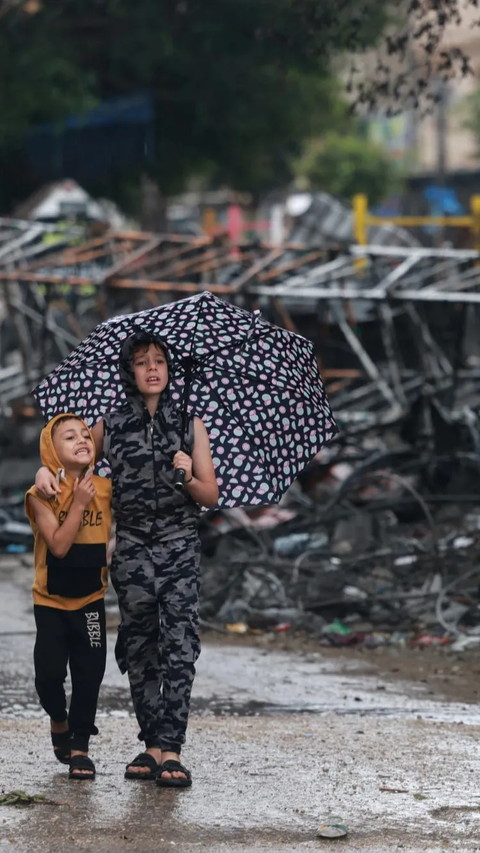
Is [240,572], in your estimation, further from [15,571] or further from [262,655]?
[15,571]

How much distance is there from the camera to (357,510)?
983 cm

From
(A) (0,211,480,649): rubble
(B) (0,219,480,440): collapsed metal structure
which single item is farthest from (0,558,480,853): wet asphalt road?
(B) (0,219,480,440): collapsed metal structure

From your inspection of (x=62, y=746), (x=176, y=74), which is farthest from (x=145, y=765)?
(x=176, y=74)

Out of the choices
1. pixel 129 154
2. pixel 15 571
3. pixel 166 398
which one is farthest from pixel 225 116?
pixel 166 398

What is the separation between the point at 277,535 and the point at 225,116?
18.9 meters

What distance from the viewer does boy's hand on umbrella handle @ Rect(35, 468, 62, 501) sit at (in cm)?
484

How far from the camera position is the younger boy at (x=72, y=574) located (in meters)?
4.88

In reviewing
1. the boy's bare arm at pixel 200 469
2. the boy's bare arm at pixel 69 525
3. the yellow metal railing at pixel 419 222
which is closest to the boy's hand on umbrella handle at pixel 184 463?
the boy's bare arm at pixel 200 469

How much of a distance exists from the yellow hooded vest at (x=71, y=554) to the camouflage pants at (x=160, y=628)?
0.11 metres

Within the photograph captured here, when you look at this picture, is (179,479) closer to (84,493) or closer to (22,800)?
(84,493)

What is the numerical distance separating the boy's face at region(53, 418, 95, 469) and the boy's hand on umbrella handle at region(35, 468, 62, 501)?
0.07 m

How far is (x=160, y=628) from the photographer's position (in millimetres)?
5008

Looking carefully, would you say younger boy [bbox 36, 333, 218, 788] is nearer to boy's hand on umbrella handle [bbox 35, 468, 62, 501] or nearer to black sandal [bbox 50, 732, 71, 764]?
boy's hand on umbrella handle [bbox 35, 468, 62, 501]

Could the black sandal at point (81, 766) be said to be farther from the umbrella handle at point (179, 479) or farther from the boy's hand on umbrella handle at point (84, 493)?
the umbrella handle at point (179, 479)
